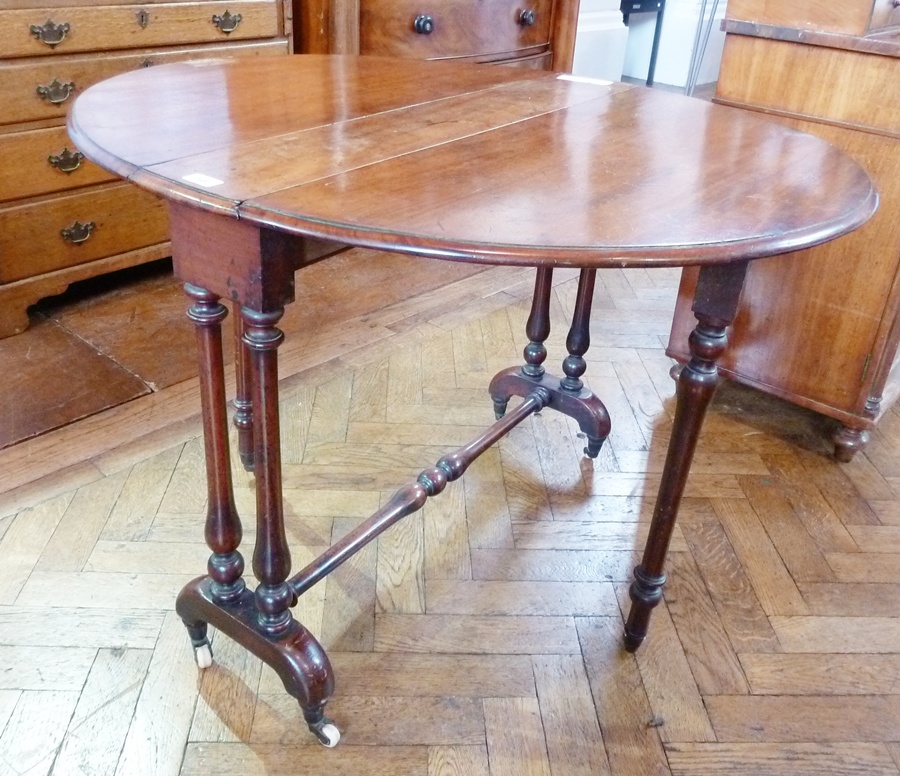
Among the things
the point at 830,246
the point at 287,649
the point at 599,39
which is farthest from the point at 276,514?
the point at 599,39

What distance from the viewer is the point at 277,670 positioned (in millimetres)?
1219

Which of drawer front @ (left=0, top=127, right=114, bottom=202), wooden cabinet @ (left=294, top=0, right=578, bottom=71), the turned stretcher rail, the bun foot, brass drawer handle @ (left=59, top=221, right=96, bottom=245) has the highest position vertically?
wooden cabinet @ (left=294, top=0, right=578, bottom=71)

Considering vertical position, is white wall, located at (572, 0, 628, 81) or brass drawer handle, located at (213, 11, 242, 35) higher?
brass drawer handle, located at (213, 11, 242, 35)

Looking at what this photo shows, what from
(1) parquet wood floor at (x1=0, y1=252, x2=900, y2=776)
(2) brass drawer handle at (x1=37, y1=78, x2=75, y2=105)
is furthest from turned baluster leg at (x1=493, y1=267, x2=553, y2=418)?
(2) brass drawer handle at (x1=37, y1=78, x2=75, y2=105)

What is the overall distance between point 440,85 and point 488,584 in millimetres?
872

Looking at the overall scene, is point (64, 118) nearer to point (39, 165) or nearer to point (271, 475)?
point (39, 165)

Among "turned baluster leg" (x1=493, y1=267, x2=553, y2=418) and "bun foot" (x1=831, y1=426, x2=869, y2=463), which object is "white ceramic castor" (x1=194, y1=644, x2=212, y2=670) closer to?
"turned baluster leg" (x1=493, y1=267, x2=553, y2=418)

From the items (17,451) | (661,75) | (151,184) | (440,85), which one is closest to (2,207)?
(17,451)

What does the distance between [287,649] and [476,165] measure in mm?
704

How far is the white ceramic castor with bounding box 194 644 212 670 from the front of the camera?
1330 millimetres

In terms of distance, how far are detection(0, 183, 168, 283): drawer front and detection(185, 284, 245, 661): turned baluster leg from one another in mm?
1236

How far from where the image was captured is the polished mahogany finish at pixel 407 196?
0.86m

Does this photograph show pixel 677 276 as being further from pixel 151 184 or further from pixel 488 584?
pixel 151 184

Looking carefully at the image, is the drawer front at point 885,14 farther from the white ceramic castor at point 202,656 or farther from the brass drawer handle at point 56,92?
the brass drawer handle at point 56,92
